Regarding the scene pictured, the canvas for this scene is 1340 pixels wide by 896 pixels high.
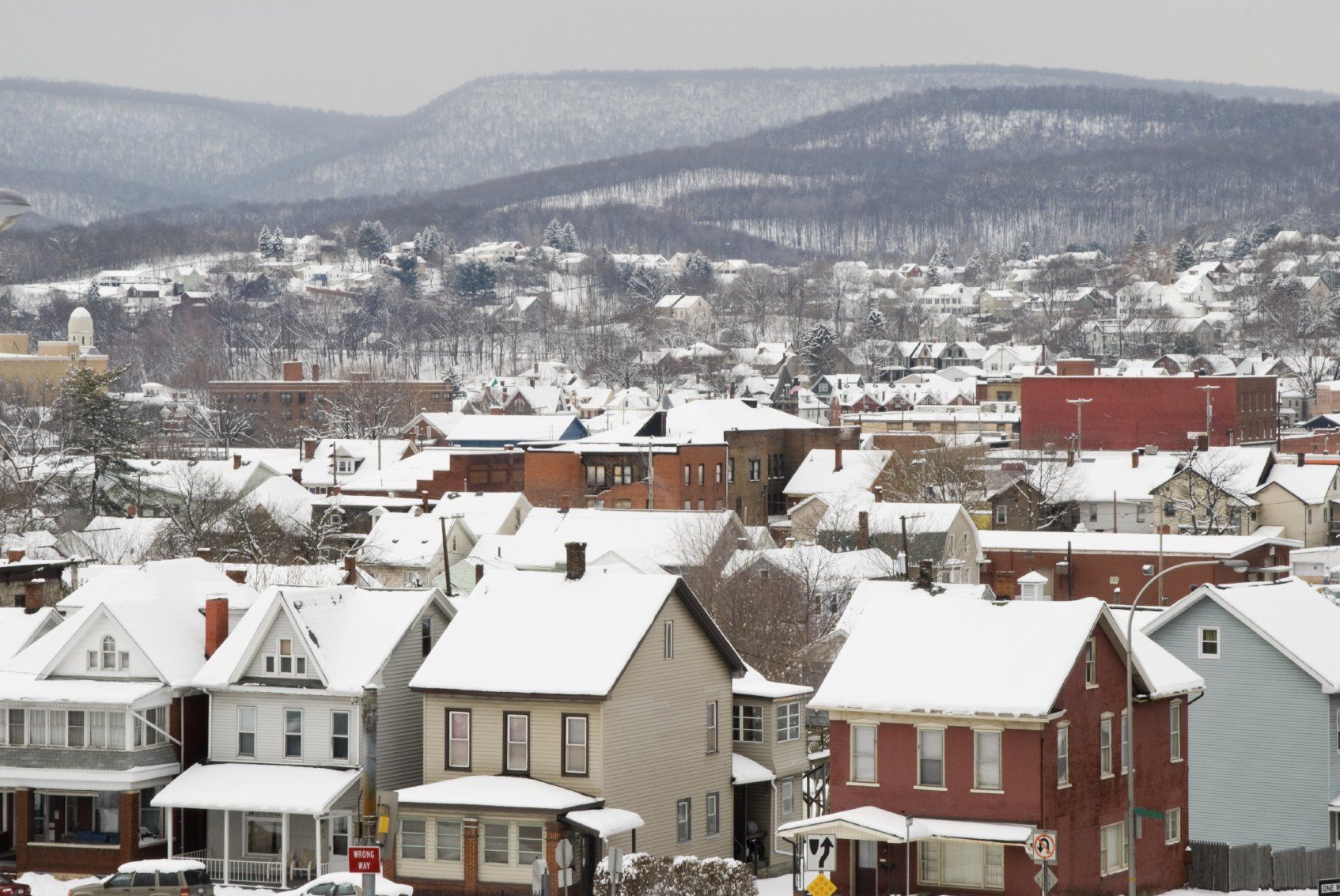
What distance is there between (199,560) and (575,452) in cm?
6349

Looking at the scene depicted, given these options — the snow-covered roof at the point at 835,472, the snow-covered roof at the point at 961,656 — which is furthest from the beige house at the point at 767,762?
the snow-covered roof at the point at 835,472

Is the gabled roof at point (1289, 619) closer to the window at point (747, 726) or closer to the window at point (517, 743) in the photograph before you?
the window at point (747, 726)

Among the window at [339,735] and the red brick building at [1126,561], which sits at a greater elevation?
the red brick building at [1126,561]

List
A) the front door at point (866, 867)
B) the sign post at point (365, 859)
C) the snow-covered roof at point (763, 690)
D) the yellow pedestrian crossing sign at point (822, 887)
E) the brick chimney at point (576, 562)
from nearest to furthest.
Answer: the sign post at point (365, 859)
the yellow pedestrian crossing sign at point (822, 887)
the front door at point (866, 867)
the brick chimney at point (576, 562)
the snow-covered roof at point (763, 690)

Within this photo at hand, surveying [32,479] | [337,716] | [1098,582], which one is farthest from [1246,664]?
[32,479]

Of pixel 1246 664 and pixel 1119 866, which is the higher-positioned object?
pixel 1246 664

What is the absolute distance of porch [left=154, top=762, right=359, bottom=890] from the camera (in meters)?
44.4

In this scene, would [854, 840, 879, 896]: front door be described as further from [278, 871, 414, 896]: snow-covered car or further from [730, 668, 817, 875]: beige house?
[278, 871, 414, 896]: snow-covered car

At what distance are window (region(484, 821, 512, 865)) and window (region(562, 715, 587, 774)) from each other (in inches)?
73.2

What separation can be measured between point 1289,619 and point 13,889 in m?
30.1

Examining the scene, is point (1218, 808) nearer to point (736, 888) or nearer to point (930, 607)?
point (930, 607)

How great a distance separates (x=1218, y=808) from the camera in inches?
1971

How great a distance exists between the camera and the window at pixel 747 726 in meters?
49.7

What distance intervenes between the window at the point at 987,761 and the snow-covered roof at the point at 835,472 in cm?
8064
